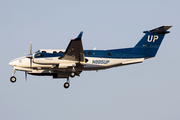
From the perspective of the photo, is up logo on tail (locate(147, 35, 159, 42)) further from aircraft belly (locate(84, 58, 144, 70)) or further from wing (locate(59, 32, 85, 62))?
wing (locate(59, 32, 85, 62))

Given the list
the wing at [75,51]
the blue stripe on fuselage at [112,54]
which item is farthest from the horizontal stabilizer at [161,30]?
the wing at [75,51]

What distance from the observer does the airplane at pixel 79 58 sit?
25.6 metres

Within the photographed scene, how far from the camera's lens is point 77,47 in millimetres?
24484

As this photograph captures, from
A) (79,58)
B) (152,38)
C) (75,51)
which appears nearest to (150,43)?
(152,38)

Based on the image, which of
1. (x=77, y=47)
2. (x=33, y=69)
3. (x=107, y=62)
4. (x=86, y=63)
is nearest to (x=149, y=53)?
(x=107, y=62)

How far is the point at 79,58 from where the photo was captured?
84.4 ft

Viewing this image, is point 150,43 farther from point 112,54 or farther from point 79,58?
point 79,58

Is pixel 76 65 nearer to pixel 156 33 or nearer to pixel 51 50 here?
pixel 51 50

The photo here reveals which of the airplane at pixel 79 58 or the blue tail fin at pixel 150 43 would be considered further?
the blue tail fin at pixel 150 43

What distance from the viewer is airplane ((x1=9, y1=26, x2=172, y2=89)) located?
25562mm

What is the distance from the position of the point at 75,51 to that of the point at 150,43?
8415 mm

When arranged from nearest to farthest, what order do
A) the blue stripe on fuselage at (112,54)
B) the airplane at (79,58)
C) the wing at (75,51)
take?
the wing at (75,51) < the airplane at (79,58) < the blue stripe on fuselage at (112,54)

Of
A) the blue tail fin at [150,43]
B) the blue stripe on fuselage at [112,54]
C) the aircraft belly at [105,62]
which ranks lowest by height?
the aircraft belly at [105,62]

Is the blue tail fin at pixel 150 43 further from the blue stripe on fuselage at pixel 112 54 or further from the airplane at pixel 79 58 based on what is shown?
the blue stripe on fuselage at pixel 112 54
